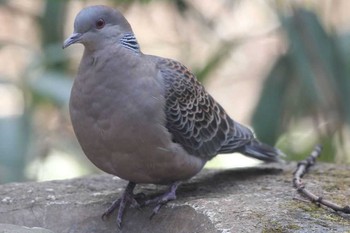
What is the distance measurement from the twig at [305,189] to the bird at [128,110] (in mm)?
458

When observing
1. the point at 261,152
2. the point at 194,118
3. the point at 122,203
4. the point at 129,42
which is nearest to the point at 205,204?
the point at 122,203

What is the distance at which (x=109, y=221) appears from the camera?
→ 12.3 ft

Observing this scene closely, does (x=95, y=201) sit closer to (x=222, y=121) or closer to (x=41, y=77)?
(x=222, y=121)

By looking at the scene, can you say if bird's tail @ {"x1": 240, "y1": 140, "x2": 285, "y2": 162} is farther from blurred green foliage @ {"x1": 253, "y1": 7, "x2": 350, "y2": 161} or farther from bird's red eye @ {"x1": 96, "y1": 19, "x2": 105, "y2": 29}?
bird's red eye @ {"x1": 96, "y1": 19, "x2": 105, "y2": 29}

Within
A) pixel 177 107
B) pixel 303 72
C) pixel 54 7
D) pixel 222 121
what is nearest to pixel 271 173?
pixel 222 121

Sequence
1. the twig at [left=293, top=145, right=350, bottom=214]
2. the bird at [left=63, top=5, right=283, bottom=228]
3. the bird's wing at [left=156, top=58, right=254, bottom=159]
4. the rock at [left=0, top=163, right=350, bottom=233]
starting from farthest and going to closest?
the bird's wing at [left=156, top=58, right=254, bottom=159]
the bird at [left=63, top=5, right=283, bottom=228]
the twig at [left=293, top=145, right=350, bottom=214]
the rock at [left=0, top=163, right=350, bottom=233]

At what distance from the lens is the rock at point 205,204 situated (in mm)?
3314

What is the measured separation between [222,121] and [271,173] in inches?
13.9

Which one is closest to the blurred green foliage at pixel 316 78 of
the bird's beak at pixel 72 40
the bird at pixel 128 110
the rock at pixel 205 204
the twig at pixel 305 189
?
the twig at pixel 305 189

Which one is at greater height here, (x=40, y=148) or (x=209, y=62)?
(x=209, y=62)

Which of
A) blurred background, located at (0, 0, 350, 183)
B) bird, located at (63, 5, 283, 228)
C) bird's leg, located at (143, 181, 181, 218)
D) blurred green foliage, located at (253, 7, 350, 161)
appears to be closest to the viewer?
bird, located at (63, 5, 283, 228)

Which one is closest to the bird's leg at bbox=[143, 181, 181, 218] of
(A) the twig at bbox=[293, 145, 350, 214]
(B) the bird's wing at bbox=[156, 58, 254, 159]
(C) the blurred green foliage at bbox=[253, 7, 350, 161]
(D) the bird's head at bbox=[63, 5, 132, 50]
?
(B) the bird's wing at bbox=[156, 58, 254, 159]

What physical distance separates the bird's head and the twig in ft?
3.31

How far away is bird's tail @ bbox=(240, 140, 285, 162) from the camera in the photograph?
177 inches
